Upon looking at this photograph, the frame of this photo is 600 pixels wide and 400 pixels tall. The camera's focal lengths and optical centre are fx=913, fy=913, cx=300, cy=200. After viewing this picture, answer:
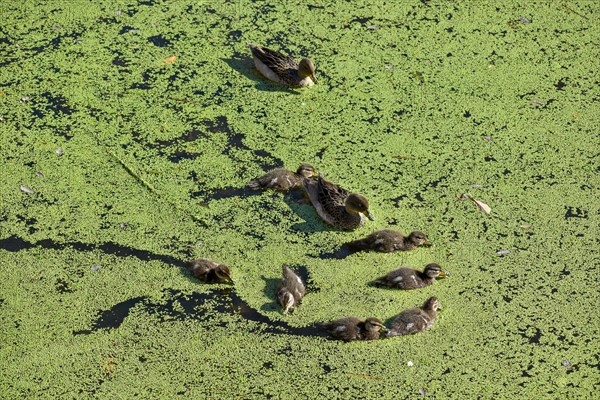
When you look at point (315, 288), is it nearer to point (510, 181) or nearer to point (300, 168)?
point (300, 168)

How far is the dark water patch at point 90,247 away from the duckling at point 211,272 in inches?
8.1

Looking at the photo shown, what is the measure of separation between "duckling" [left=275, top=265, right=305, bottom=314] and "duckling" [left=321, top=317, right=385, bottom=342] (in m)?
0.31

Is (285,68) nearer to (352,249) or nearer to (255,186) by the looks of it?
(255,186)

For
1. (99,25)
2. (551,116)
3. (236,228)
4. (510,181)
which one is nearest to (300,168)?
(236,228)

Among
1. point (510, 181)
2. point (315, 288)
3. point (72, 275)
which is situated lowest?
point (72, 275)

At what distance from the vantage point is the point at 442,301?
18.5 feet

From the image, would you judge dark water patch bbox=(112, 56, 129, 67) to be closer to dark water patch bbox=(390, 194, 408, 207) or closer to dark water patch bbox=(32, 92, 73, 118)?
dark water patch bbox=(32, 92, 73, 118)

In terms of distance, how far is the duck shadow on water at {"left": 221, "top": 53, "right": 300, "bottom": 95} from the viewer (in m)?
7.32

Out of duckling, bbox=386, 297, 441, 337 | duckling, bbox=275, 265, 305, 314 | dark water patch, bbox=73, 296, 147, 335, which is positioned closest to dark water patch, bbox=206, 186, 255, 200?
duckling, bbox=275, 265, 305, 314

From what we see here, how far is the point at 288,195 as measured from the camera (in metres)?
6.35

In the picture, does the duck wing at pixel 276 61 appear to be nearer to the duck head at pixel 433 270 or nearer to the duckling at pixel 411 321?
the duck head at pixel 433 270

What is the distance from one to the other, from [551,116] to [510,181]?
0.92 metres

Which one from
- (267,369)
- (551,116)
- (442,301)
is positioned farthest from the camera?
(551,116)

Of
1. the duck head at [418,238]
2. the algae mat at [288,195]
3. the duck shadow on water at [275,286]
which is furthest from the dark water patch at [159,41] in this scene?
the duck head at [418,238]
